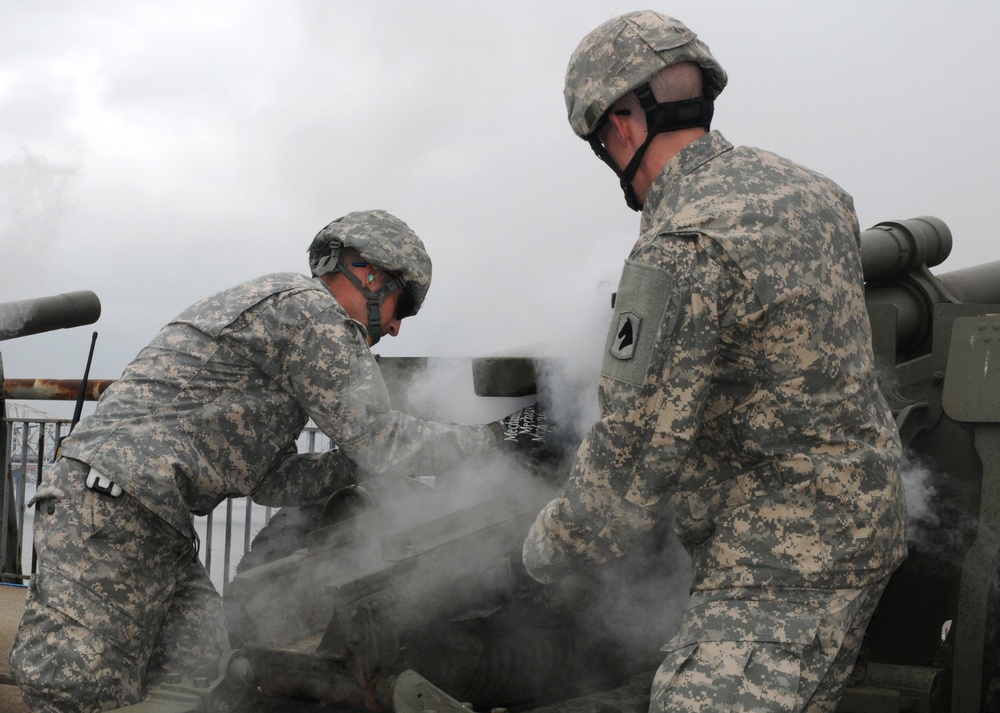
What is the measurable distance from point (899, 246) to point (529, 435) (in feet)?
5.42

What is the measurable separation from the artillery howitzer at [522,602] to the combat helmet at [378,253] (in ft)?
1.43

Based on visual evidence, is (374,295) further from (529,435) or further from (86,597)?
(86,597)

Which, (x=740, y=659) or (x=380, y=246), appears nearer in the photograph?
(x=740, y=659)

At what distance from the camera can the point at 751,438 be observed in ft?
7.73

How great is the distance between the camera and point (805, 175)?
2473 mm

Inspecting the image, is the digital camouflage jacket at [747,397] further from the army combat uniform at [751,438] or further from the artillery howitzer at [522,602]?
the artillery howitzer at [522,602]

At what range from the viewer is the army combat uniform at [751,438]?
2.26 meters

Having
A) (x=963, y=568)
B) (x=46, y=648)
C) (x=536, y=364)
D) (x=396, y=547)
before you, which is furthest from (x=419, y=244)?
(x=963, y=568)

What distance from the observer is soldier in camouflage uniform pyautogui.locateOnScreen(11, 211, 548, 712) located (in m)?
3.43

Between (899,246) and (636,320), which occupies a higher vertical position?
(636,320)

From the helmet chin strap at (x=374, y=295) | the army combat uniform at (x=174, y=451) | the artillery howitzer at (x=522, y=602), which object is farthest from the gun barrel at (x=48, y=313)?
the artillery howitzer at (x=522, y=602)

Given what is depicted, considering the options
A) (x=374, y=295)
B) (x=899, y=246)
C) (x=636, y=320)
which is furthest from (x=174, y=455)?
(x=899, y=246)

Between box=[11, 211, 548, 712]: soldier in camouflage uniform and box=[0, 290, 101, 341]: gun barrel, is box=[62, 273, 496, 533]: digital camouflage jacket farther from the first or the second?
box=[0, 290, 101, 341]: gun barrel

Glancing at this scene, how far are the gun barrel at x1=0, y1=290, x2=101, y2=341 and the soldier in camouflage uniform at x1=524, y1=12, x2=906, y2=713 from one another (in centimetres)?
508
